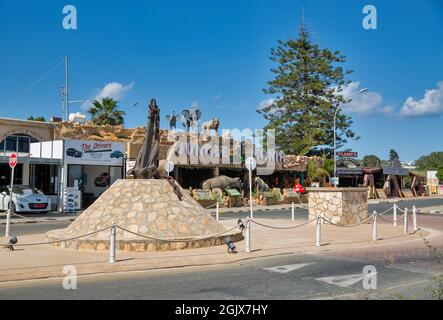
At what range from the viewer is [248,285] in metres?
8.23

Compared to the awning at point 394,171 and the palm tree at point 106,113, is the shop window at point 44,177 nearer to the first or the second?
the palm tree at point 106,113

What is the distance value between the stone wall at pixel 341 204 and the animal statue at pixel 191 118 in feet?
81.0

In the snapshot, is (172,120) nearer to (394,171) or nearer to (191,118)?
(191,118)

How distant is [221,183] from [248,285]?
28.1 metres

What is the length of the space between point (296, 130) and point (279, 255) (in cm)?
4947

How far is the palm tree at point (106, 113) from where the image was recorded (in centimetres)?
4841

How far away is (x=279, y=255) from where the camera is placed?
1184 cm

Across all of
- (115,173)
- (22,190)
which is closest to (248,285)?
(22,190)

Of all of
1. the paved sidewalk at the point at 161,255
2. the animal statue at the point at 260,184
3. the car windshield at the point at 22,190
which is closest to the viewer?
the paved sidewalk at the point at 161,255

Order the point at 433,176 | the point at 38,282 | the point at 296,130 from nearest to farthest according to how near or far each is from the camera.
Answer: the point at 38,282
the point at 296,130
the point at 433,176

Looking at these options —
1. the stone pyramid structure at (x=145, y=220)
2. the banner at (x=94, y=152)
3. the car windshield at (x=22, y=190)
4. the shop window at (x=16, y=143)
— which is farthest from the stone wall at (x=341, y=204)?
the shop window at (x=16, y=143)
